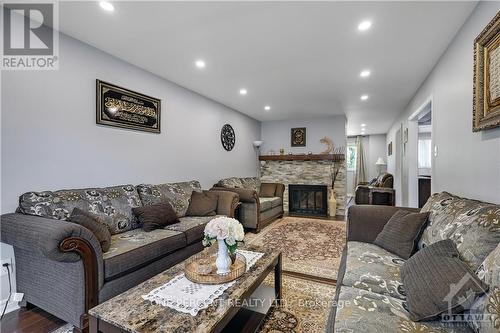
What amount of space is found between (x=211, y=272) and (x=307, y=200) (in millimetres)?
4705

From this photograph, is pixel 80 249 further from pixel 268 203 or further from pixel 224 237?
pixel 268 203

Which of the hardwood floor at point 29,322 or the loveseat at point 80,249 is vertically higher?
the loveseat at point 80,249

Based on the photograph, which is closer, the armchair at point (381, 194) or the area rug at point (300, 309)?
the area rug at point (300, 309)

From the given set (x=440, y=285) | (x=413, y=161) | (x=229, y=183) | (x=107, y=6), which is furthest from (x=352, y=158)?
(x=107, y=6)

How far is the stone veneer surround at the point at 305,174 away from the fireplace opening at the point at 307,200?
0.10m

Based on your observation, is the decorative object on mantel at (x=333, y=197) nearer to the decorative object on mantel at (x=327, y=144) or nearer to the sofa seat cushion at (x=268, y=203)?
the decorative object on mantel at (x=327, y=144)

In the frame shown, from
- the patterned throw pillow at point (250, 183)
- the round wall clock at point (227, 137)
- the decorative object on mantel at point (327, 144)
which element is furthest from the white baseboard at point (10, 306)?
the decorative object on mantel at point (327, 144)

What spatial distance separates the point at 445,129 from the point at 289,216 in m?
3.54

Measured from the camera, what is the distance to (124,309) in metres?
1.15

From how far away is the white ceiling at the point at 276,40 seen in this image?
1.91m

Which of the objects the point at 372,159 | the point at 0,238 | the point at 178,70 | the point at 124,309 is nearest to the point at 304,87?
the point at 178,70

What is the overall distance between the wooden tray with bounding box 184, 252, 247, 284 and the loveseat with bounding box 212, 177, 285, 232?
7.43 feet

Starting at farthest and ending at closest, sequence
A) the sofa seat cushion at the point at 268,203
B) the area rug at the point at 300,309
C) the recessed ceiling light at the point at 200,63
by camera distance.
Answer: the sofa seat cushion at the point at 268,203
the recessed ceiling light at the point at 200,63
the area rug at the point at 300,309

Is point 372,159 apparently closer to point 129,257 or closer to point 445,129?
point 445,129
